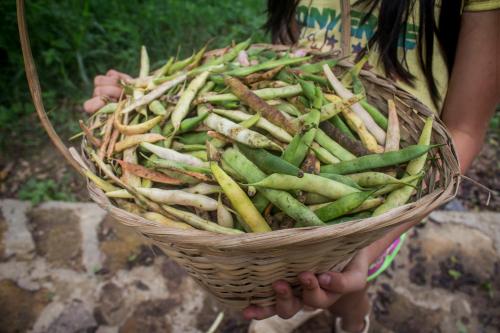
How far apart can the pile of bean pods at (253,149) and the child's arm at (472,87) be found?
11.0 inches

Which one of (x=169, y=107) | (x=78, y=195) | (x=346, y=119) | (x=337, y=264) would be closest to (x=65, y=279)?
(x=78, y=195)

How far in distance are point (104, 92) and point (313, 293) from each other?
1192 mm

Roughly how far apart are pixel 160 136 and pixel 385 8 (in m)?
0.95

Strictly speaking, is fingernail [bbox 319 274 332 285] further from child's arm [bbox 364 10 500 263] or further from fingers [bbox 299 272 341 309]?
child's arm [bbox 364 10 500 263]

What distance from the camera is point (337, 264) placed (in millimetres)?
1280

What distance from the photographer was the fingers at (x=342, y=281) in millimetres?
1225

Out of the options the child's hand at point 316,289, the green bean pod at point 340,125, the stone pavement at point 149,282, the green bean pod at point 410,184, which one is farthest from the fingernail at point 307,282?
the stone pavement at point 149,282

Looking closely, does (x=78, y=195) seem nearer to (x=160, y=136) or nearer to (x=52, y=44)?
(x=52, y=44)

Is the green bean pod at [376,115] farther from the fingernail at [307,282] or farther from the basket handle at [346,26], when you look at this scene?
the fingernail at [307,282]

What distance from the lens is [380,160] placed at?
1.23 metres

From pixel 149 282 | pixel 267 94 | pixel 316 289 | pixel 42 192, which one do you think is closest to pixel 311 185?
pixel 316 289

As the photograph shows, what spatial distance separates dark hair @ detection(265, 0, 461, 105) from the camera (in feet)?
4.64

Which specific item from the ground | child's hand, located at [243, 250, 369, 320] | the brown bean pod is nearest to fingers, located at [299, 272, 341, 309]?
child's hand, located at [243, 250, 369, 320]

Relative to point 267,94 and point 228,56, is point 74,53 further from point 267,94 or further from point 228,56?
point 267,94
